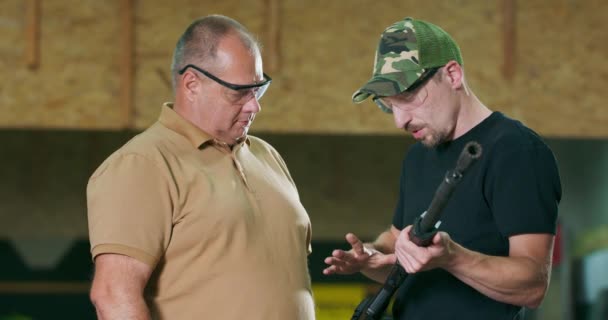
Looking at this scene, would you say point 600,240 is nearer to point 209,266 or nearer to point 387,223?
point 387,223

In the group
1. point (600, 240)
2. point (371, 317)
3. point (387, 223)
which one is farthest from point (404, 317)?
point (600, 240)

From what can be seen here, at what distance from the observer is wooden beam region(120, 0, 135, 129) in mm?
5234

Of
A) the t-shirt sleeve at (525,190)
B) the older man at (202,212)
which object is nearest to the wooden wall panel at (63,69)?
the older man at (202,212)

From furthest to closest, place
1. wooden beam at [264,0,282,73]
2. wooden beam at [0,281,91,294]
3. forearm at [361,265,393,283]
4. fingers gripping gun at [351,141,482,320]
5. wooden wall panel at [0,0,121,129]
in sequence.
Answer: wooden beam at [0,281,91,294]
wooden beam at [264,0,282,73]
wooden wall panel at [0,0,121,129]
forearm at [361,265,393,283]
fingers gripping gun at [351,141,482,320]

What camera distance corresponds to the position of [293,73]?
5336mm

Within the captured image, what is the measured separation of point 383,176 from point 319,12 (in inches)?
109

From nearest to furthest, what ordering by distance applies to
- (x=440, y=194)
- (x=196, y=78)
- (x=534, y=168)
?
(x=440, y=194), (x=534, y=168), (x=196, y=78)

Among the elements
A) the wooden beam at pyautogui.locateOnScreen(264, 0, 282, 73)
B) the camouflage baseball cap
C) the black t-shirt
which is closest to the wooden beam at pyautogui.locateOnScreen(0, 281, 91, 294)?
the wooden beam at pyautogui.locateOnScreen(264, 0, 282, 73)

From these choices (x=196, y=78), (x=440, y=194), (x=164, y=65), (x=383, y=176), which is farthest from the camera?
(x=383, y=176)

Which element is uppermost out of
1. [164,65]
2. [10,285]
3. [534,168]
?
[534,168]

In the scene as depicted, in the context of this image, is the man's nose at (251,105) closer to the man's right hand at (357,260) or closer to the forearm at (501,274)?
the man's right hand at (357,260)

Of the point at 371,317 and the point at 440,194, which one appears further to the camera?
the point at 371,317

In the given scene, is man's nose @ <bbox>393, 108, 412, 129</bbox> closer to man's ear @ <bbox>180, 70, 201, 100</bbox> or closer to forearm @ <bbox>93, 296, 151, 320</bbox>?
man's ear @ <bbox>180, 70, 201, 100</bbox>

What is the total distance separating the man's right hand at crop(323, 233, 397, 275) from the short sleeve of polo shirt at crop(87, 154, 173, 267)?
429 mm
